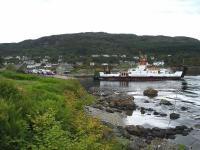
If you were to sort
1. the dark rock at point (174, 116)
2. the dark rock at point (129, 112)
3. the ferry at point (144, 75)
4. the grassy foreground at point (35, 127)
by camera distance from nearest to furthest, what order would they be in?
the grassy foreground at point (35, 127) < the dark rock at point (174, 116) < the dark rock at point (129, 112) < the ferry at point (144, 75)

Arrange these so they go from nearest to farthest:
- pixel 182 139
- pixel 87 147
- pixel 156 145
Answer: pixel 87 147 < pixel 156 145 < pixel 182 139

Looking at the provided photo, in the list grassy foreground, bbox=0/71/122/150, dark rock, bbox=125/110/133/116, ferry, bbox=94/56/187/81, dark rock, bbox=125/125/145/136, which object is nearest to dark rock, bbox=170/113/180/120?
dark rock, bbox=125/110/133/116

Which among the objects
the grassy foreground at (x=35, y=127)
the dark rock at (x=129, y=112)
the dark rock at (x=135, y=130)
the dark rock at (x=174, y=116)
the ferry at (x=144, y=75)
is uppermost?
the grassy foreground at (x=35, y=127)

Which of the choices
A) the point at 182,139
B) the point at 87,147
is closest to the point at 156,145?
the point at 182,139

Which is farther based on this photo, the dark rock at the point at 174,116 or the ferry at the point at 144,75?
the ferry at the point at 144,75

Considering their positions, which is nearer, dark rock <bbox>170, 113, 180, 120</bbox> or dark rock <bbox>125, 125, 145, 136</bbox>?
dark rock <bbox>125, 125, 145, 136</bbox>

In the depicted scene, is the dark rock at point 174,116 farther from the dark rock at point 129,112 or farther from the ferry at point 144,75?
the ferry at point 144,75

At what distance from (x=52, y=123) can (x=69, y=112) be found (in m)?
5.92

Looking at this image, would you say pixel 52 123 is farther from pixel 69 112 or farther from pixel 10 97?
pixel 69 112

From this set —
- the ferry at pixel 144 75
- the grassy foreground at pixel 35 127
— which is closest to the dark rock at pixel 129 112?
the grassy foreground at pixel 35 127

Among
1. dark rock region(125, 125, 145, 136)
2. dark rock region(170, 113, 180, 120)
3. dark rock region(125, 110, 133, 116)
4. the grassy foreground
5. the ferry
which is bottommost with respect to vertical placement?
the ferry

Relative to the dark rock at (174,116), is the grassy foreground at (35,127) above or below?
above

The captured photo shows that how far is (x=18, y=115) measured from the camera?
17.2 m

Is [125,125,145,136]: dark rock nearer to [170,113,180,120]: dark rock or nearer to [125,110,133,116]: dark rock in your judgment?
[170,113,180,120]: dark rock
